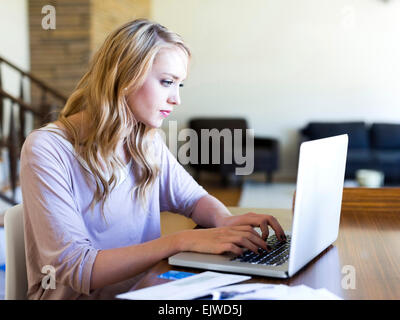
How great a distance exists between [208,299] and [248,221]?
0.49 m

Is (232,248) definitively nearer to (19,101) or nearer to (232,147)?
(19,101)

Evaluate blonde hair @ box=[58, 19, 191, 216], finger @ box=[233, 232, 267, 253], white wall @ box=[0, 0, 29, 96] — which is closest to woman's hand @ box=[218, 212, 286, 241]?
finger @ box=[233, 232, 267, 253]

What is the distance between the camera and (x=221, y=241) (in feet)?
3.55

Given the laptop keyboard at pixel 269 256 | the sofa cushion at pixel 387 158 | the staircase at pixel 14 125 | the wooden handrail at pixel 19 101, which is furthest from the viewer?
the sofa cushion at pixel 387 158

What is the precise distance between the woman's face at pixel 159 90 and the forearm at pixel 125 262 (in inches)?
14.7

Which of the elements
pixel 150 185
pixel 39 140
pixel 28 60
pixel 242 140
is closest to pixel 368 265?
pixel 150 185

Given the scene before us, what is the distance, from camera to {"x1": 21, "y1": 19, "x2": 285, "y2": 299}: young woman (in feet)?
3.61

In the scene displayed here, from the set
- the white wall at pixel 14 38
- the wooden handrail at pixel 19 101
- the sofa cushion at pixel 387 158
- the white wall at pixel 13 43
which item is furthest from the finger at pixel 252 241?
the sofa cushion at pixel 387 158

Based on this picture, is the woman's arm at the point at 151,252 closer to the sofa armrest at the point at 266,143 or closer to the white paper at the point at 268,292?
the white paper at the point at 268,292

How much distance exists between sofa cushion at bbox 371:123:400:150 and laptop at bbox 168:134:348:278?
5.83m

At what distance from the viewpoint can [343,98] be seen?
7.04 m

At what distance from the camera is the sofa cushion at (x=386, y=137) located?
21.9 ft

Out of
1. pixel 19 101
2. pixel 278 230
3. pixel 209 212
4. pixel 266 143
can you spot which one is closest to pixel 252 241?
pixel 278 230

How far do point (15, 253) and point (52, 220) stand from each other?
0.18 m
